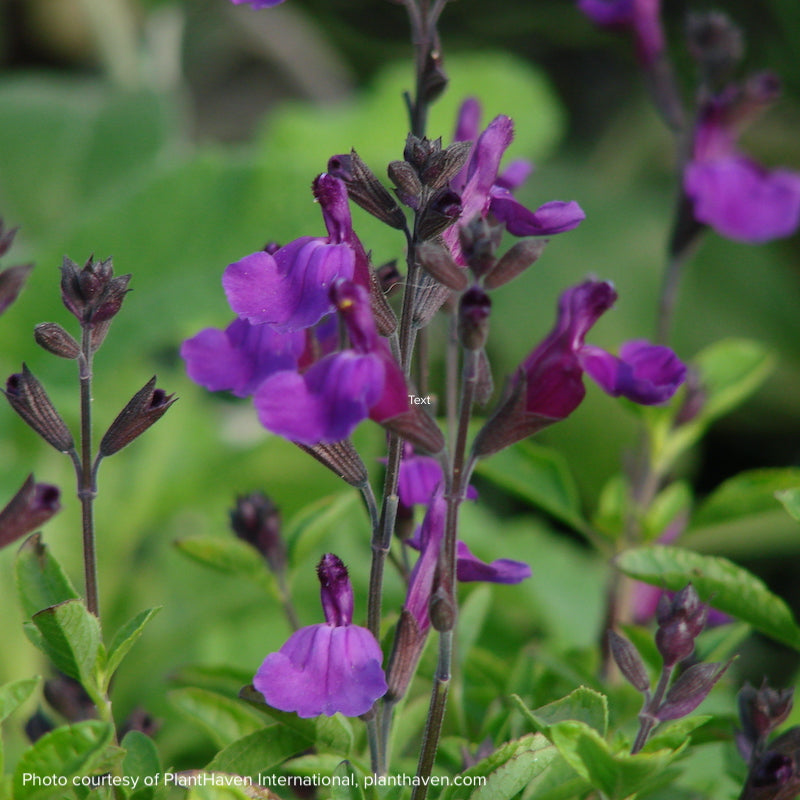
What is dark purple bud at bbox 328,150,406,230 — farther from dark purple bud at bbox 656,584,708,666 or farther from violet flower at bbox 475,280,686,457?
dark purple bud at bbox 656,584,708,666

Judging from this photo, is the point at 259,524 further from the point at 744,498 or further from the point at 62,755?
the point at 744,498

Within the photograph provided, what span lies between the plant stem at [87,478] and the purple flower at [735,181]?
0.59 metres

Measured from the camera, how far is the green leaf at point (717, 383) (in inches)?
36.4

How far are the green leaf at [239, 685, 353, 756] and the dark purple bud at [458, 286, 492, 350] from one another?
22 cm

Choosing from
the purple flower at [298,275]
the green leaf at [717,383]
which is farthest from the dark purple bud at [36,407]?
the green leaf at [717,383]

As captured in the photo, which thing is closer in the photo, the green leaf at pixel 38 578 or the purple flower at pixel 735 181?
the green leaf at pixel 38 578

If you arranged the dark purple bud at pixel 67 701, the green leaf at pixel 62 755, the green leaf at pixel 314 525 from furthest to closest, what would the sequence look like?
1. the green leaf at pixel 314 525
2. the dark purple bud at pixel 67 701
3. the green leaf at pixel 62 755

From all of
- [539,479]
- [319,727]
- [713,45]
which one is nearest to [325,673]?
[319,727]

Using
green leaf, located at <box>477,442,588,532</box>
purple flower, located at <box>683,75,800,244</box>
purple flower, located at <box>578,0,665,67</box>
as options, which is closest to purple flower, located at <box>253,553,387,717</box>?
green leaf, located at <box>477,442,588,532</box>

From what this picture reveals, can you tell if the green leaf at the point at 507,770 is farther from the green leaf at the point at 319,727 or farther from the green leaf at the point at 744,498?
the green leaf at the point at 744,498

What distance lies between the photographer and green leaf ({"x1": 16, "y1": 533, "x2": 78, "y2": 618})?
0.53m

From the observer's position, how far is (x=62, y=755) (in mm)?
456

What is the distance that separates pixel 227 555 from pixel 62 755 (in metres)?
0.27

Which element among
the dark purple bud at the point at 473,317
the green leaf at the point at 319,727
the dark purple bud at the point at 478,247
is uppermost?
the dark purple bud at the point at 478,247
